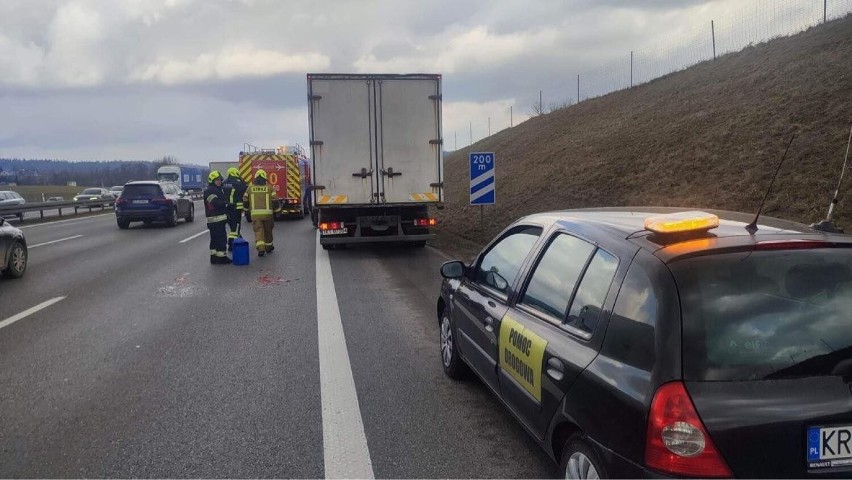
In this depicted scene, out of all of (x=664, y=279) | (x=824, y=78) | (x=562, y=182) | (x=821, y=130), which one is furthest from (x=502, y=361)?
(x=562, y=182)

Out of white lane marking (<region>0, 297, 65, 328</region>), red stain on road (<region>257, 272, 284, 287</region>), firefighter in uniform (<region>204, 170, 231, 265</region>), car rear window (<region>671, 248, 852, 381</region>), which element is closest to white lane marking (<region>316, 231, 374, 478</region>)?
car rear window (<region>671, 248, 852, 381</region>)

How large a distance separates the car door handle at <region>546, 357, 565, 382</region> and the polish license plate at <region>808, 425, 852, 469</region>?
99 cm

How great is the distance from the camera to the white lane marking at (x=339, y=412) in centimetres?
362

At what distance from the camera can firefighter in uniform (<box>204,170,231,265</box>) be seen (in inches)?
489

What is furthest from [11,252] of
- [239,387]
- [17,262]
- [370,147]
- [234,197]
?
[239,387]

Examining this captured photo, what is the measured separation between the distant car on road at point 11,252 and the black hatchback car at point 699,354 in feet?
32.8

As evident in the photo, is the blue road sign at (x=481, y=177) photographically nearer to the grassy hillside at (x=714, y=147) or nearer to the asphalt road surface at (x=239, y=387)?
the grassy hillside at (x=714, y=147)

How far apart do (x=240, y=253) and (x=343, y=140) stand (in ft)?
10.3

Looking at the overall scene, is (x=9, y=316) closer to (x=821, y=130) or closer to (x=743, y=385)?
(x=743, y=385)

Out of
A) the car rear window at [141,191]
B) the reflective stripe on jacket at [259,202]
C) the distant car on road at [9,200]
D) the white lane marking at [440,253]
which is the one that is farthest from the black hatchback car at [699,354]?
the distant car on road at [9,200]

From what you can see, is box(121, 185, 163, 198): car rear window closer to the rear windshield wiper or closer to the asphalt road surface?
the asphalt road surface

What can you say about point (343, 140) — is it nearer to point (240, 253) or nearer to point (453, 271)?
point (240, 253)

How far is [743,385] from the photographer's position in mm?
2312

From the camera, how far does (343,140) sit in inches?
523
